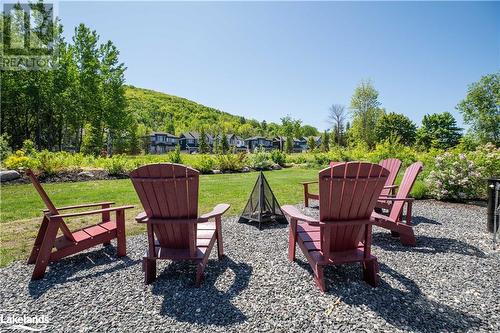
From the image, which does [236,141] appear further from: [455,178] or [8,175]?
[455,178]

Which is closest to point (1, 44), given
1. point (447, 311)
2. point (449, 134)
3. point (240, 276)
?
point (240, 276)

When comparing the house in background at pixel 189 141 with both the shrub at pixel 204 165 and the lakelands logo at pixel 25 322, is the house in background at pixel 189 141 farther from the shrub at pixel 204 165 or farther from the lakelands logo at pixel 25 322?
the lakelands logo at pixel 25 322

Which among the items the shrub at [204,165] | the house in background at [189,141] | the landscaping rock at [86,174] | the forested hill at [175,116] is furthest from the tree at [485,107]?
the house in background at [189,141]

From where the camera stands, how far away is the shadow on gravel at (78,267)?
2.80 metres

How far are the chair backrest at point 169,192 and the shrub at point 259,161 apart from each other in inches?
555

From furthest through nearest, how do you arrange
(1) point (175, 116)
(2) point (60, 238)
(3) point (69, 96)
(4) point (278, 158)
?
(1) point (175, 116)
(3) point (69, 96)
(4) point (278, 158)
(2) point (60, 238)

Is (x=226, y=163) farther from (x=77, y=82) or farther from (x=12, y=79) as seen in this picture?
(x=12, y=79)

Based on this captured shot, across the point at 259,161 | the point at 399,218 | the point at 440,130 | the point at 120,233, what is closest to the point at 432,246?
the point at 399,218

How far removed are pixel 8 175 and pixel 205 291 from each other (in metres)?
10.8

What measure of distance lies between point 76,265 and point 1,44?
943 inches

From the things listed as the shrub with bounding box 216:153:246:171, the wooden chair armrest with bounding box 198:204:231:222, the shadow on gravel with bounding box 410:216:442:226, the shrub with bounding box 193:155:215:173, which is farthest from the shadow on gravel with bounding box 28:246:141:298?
the shrub with bounding box 216:153:246:171

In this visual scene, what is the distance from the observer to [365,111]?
3431 centimetres

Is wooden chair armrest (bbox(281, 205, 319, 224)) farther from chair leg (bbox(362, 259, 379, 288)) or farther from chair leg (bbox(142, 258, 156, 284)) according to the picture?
chair leg (bbox(142, 258, 156, 284))

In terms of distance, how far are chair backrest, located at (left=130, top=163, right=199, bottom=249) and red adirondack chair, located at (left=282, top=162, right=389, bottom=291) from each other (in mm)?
1176
